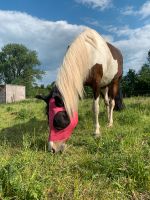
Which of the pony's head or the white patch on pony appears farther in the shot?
the white patch on pony

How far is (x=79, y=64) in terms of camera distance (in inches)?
255

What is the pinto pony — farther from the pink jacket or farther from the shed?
the shed

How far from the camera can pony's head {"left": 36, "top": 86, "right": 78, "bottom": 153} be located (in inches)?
213

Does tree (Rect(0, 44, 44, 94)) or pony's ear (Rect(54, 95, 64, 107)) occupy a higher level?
tree (Rect(0, 44, 44, 94))

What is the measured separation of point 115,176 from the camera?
4.02m

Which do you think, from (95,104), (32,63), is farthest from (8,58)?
(95,104)

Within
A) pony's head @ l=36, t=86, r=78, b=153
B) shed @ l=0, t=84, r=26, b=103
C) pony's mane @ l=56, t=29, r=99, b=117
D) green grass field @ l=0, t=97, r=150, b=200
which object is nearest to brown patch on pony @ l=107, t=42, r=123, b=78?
pony's mane @ l=56, t=29, r=99, b=117

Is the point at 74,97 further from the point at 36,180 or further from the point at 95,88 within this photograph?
the point at 36,180

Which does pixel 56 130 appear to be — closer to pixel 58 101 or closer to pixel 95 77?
pixel 58 101

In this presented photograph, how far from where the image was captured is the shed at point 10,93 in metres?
61.6

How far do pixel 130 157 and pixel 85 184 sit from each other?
0.66 meters

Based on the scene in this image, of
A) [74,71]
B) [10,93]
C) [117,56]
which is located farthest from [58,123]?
[10,93]

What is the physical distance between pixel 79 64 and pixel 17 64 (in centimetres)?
8385

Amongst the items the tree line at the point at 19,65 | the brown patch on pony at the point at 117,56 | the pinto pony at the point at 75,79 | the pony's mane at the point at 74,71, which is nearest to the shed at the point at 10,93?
the tree line at the point at 19,65
